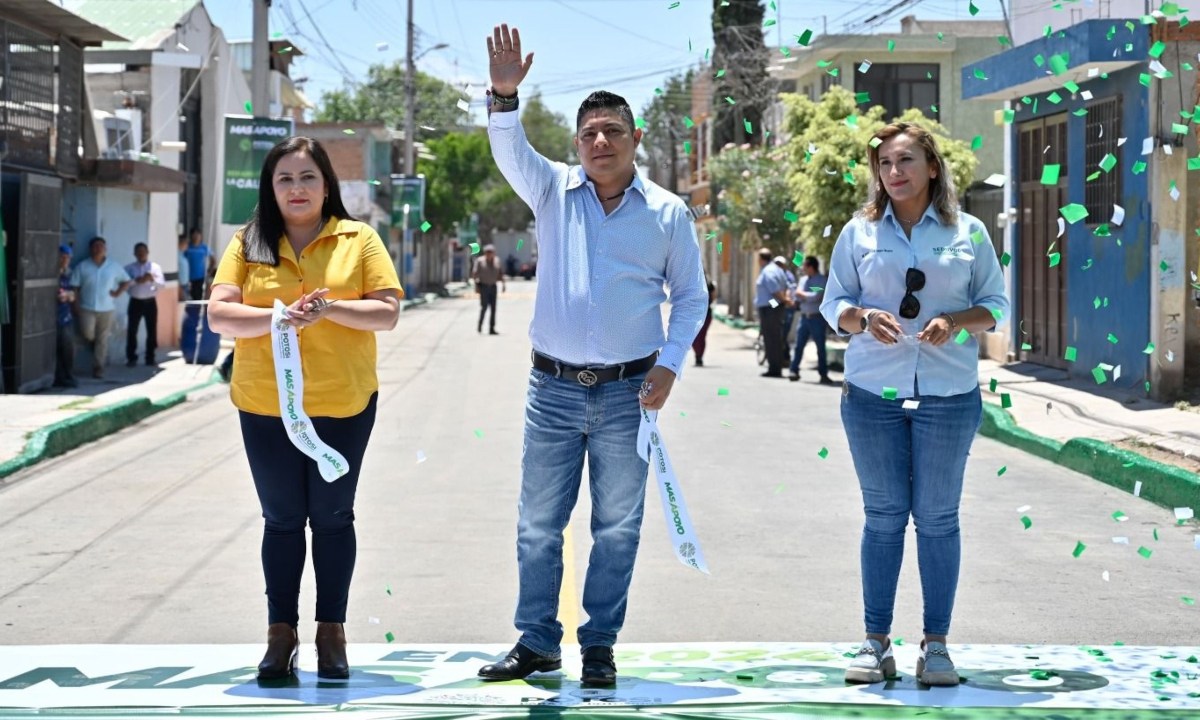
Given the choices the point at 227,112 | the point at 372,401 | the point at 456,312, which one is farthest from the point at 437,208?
the point at 372,401

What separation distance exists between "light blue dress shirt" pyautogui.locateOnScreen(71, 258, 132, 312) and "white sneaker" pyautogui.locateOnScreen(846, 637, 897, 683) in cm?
1743

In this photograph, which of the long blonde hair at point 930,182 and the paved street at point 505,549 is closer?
the long blonde hair at point 930,182

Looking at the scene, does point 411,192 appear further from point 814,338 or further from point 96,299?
point 96,299

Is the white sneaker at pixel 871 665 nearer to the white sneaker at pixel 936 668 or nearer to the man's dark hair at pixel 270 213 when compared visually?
the white sneaker at pixel 936 668

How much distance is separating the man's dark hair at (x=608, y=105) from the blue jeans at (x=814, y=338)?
56.4ft

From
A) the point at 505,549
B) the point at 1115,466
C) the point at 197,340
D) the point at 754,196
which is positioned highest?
the point at 754,196

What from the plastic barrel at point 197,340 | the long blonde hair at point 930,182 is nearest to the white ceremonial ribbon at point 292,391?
the long blonde hair at point 930,182

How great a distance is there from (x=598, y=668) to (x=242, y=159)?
19831 mm

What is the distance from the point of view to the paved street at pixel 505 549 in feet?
23.6

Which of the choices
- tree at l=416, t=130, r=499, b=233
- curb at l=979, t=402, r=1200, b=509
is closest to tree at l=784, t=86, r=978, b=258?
curb at l=979, t=402, r=1200, b=509

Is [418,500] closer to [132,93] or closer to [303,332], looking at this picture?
[303,332]

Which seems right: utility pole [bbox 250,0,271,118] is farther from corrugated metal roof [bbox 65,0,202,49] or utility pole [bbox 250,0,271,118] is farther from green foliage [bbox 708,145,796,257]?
green foliage [bbox 708,145,796,257]

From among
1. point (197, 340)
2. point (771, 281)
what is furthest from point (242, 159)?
point (771, 281)

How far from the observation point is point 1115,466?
40.9ft
